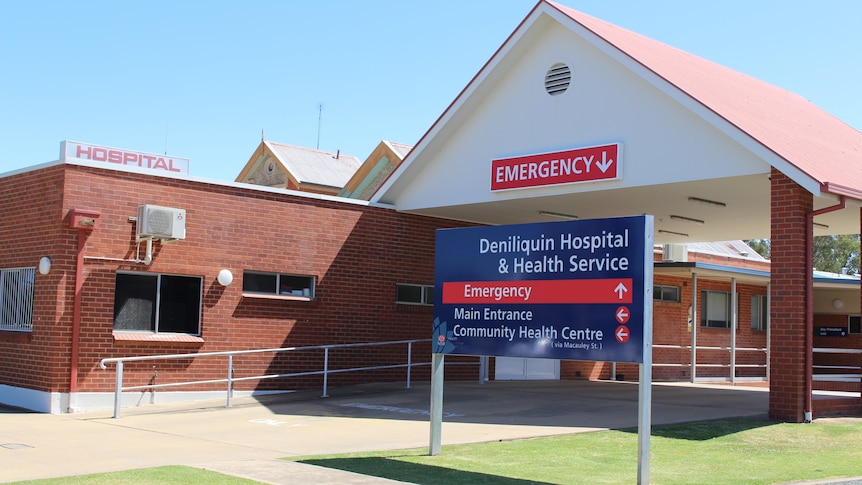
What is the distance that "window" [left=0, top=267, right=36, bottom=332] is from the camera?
17391 mm

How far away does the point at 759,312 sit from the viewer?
3156cm

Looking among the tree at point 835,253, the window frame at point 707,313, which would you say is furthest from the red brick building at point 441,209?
the tree at point 835,253

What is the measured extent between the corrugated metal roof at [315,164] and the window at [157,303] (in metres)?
24.1

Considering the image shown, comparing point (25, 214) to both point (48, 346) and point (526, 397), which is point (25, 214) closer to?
point (48, 346)

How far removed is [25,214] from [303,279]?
543 cm

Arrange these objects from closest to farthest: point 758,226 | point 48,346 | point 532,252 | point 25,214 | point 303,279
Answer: point 532,252, point 48,346, point 25,214, point 303,279, point 758,226

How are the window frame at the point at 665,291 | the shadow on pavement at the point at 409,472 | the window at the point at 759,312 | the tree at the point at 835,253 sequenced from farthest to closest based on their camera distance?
the tree at the point at 835,253 → the window at the point at 759,312 → the window frame at the point at 665,291 → the shadow on pavement at the point at 409,472

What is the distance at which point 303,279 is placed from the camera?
64.6ft

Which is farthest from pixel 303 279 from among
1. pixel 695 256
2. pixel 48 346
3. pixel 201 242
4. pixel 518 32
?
pixel 695 256

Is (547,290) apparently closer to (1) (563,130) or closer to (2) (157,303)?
(1) (563,130)

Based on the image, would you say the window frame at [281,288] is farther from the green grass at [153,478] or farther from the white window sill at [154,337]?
the green grass at [153,478]

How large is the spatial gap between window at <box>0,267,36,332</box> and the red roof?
1096 centimetres

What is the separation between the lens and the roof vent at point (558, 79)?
18062 millimetres

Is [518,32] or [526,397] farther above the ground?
[518,32]
